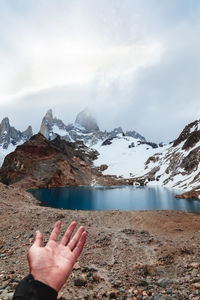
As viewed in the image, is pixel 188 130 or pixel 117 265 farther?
pixel 188 130

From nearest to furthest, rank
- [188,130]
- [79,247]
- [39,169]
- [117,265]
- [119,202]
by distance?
1. [79,247]
2. [117,265]
3. [119,202]
4. [39,169]
5. [188,130]

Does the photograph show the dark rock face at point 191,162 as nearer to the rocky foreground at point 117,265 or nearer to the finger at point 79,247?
the rocky foreground at point 117,265

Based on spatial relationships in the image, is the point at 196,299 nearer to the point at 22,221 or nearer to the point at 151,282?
the point at 151,282

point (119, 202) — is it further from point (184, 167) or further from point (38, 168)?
point (38, 168)

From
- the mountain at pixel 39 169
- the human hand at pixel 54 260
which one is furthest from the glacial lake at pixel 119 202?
the mountain at pixel 39 169

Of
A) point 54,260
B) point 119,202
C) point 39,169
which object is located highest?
point 39,169

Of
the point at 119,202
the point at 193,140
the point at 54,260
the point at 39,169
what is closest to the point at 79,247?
the point at 54,260
